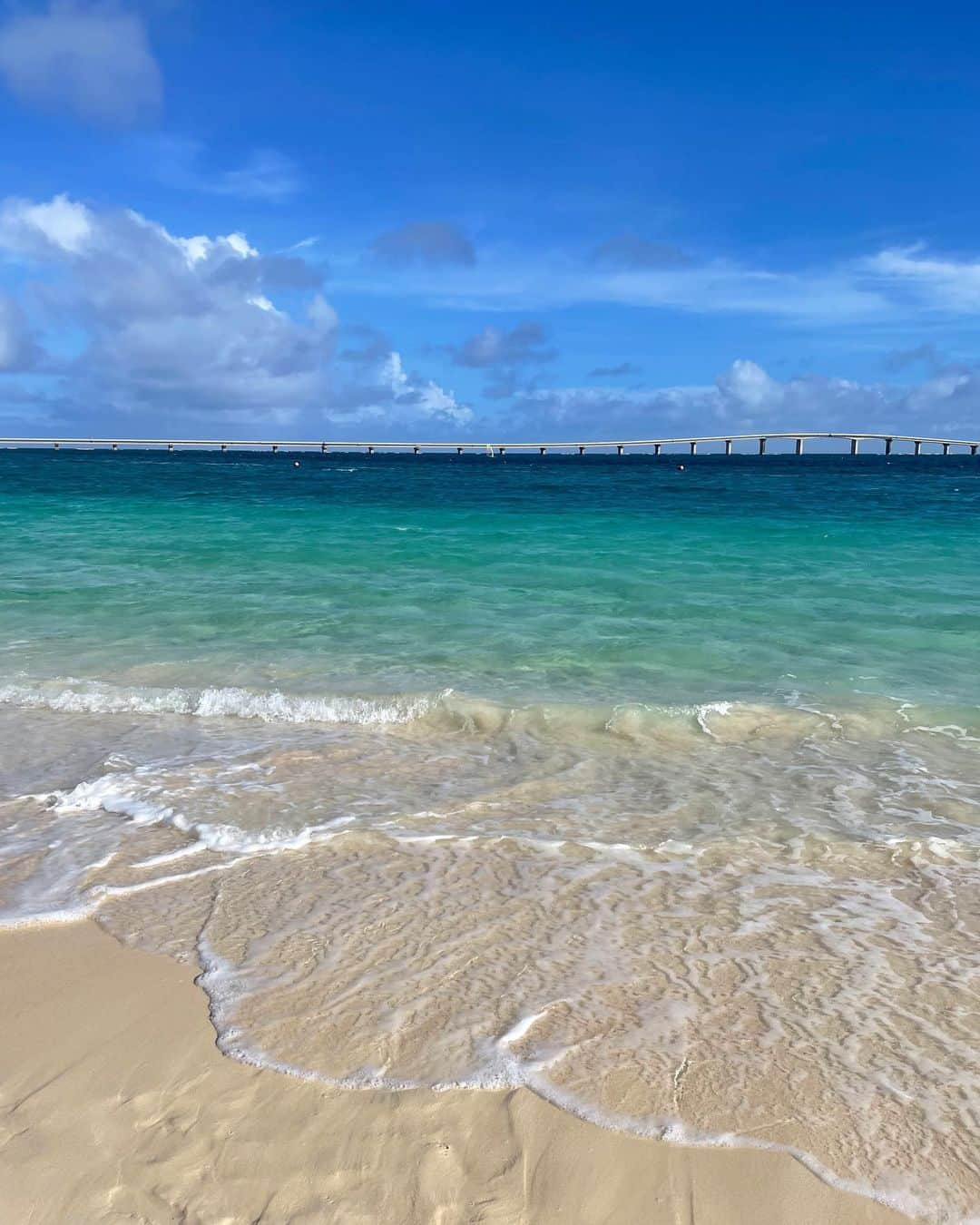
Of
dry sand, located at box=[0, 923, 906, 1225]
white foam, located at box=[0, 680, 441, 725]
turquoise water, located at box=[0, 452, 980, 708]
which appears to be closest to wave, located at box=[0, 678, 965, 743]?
white foam, located at box=[0, 680, 441, 725]

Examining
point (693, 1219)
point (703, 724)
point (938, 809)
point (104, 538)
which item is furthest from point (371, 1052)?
point (104, 538)

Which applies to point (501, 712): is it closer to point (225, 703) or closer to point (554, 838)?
point (225, 703)

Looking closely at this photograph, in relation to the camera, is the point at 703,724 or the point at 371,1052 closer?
the point at 371,1052

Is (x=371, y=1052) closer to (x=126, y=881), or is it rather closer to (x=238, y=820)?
(x=126, y=881)

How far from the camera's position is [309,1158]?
2818mm

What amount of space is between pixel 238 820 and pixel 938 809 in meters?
4.54

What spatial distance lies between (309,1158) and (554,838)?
2750 millimetres

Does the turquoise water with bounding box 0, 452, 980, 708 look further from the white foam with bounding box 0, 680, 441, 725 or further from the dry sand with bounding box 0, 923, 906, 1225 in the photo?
the dry sand with bounding box 0, 923, 906, 1225

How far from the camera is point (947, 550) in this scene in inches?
796

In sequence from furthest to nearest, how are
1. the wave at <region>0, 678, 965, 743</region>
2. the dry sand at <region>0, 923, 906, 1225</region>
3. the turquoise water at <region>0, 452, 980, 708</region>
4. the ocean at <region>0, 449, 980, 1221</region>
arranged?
1. the turquoise water at <region>0, 452, 980, 708</region>
2. the wave at <region>0, 678, 965, 743</region>
3. the ocean at <region>0, 449, 980, 1221</region>
4. the dry sand at <region>0, 923, 906, 1225</region>

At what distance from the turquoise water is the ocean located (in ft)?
0.31

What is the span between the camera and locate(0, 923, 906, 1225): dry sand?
2.65 meters

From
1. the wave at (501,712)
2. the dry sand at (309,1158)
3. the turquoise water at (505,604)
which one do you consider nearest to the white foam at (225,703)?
the wave at (501,712)

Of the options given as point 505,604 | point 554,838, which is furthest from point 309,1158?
point 505,604
